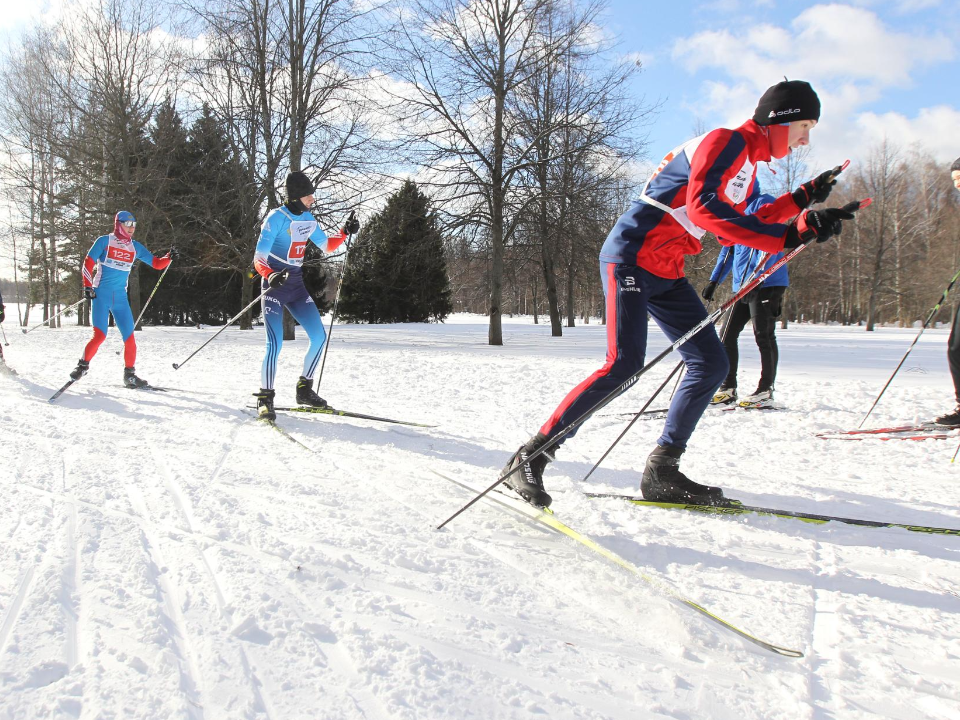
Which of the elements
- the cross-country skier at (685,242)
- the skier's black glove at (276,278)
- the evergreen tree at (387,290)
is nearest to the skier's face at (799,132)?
the cross-country skier at (685,242)

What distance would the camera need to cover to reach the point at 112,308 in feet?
20.9

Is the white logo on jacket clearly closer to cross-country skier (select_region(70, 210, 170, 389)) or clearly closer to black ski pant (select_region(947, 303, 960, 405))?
black ski pant (select_region(947, 303, 960, 405))

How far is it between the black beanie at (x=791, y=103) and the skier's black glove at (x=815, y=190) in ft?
1.00

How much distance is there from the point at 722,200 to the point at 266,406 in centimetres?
380

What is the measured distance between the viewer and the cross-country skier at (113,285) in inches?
243

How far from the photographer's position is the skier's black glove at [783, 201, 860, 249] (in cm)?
229

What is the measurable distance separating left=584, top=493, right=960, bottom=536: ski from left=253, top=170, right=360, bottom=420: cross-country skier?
3123 mm

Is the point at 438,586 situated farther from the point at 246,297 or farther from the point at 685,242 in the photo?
the point at 246,297

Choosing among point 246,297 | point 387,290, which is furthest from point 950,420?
point 387,290

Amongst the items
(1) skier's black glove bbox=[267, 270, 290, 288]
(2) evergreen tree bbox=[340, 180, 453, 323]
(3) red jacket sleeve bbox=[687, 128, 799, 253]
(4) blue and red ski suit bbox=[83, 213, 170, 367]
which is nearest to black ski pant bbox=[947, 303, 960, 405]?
(3) red jacket sleeve bbox=[687, 128, 799, 253]

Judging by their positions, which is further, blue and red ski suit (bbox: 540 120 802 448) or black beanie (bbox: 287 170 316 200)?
black beanie (bbox: 287 170 316 200)

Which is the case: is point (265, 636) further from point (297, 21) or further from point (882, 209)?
point (882, 209)

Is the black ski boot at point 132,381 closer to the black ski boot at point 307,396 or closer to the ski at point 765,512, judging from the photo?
the black ski boot at point 307,396

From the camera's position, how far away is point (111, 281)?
6332 millimetres
